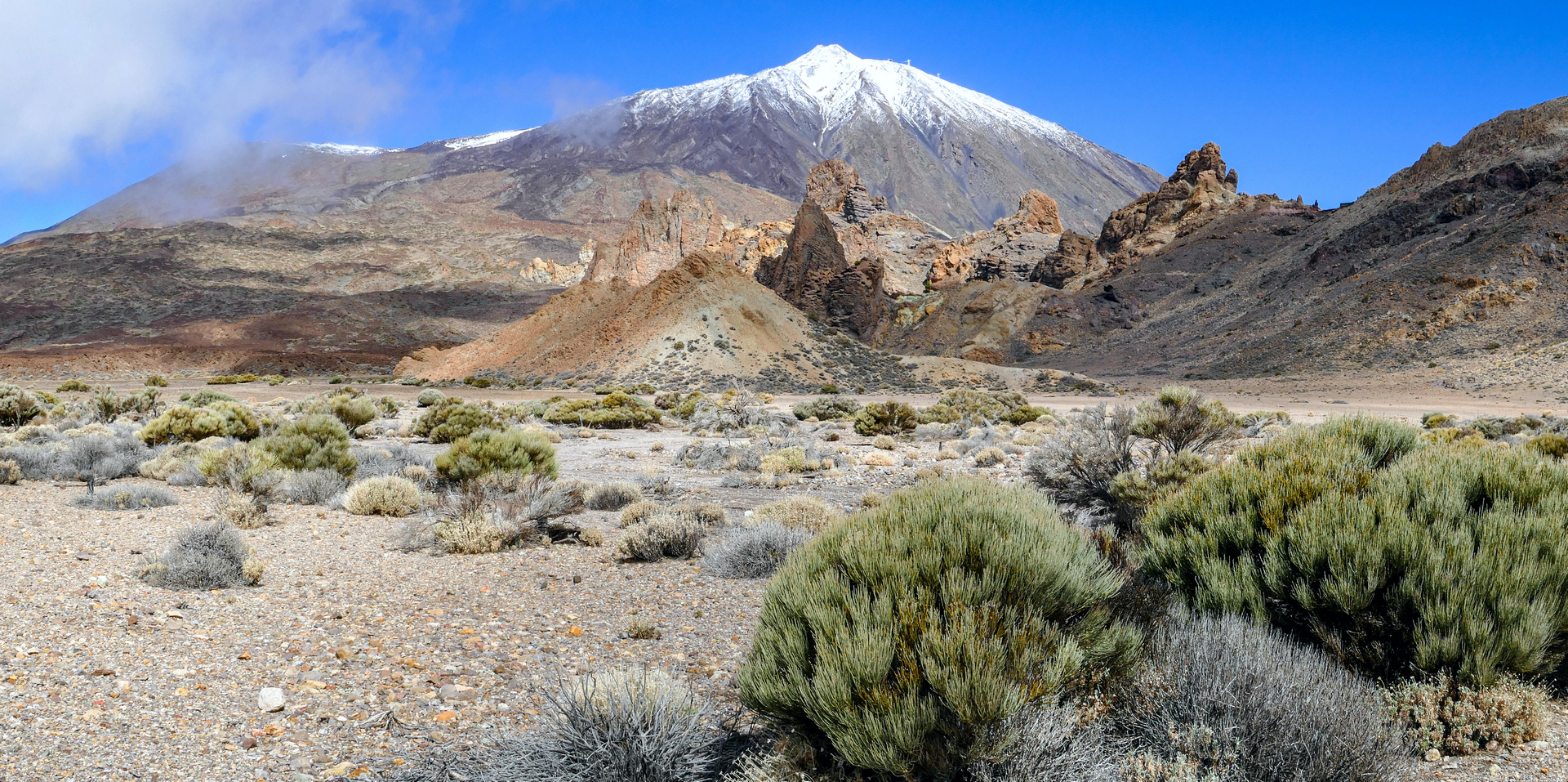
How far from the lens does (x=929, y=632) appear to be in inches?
102

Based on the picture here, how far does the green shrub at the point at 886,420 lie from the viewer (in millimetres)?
21641

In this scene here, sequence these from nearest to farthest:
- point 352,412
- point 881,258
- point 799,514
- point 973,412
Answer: point 799,514 → point 352,412 → point 973,412 → point 881,258

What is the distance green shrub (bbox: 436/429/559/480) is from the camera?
10.2 m

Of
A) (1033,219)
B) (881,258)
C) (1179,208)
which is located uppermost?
(1033,219)

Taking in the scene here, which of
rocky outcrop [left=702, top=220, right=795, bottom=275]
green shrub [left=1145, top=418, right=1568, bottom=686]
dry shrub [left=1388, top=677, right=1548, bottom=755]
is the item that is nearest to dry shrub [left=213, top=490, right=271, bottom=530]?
green shrub [left=1145, top=418, right=1568, bottom=686]

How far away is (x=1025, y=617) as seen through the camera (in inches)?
109

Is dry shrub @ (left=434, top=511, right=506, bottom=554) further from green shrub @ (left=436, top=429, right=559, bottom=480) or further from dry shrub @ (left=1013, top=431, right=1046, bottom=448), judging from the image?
dry shrub @ (left=1013, top=431, right=1046, bottom=448)

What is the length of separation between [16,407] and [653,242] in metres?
63.0

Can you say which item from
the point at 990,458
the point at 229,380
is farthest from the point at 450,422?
the point at 229,380

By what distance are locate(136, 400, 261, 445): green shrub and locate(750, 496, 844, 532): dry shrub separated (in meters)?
11.4

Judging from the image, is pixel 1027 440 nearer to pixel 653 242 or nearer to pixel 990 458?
pixel 990 458

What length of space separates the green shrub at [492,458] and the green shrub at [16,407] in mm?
13590

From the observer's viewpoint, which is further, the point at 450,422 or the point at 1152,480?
the point at 450,422

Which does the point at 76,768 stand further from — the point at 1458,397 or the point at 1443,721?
the point at 1458,397
